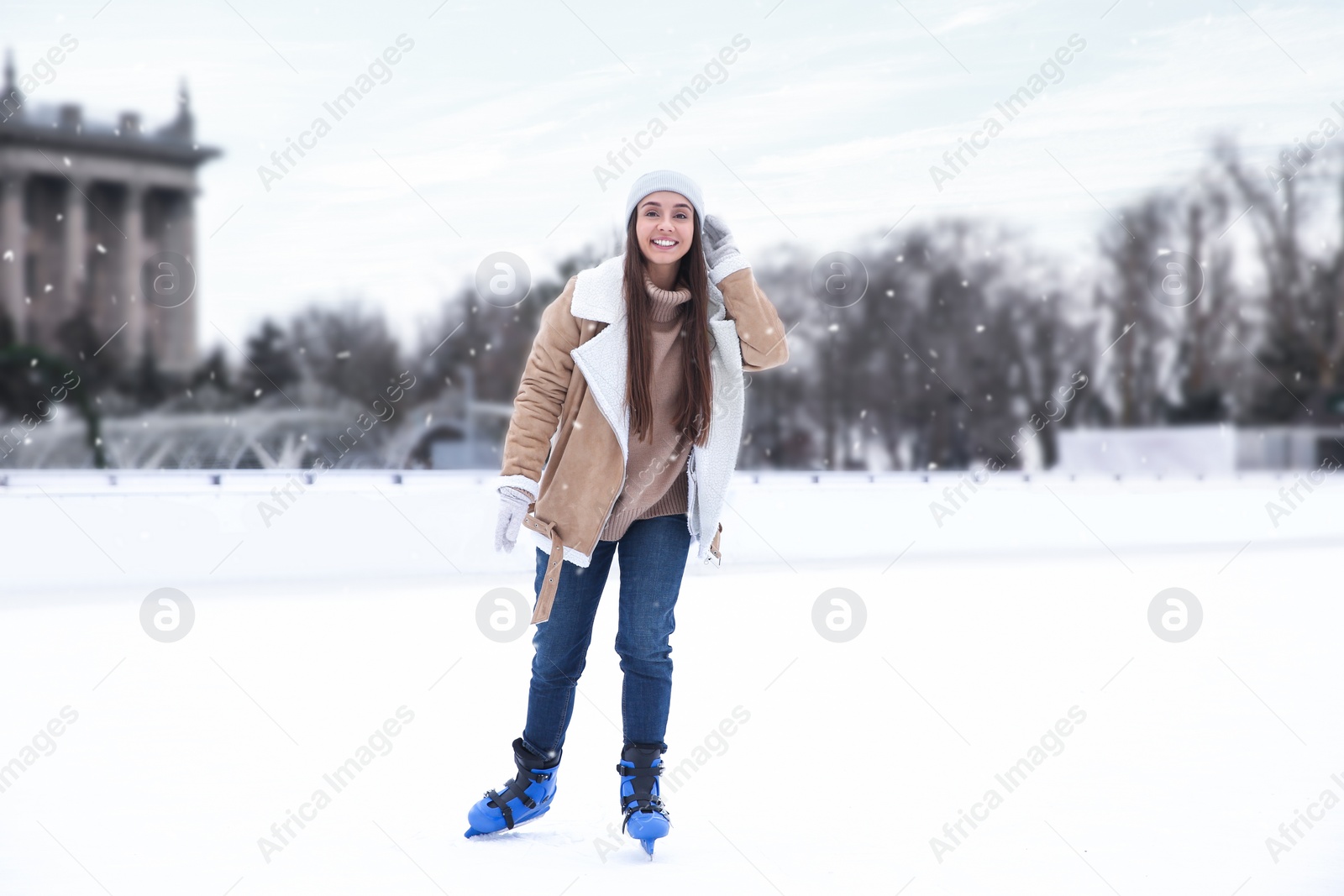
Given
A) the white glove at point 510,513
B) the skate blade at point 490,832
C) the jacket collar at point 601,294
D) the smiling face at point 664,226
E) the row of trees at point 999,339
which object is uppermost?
the row of trees at point 999,339

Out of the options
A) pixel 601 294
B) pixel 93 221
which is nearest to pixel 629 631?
pixel 601 294

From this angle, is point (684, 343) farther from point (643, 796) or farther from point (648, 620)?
point (643, 796)

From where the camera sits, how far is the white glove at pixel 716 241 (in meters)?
2.43

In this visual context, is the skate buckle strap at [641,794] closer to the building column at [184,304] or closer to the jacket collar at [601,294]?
the jacket collar at [601,294]

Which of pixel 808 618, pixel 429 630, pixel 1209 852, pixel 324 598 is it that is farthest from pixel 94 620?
pixel 1209 852

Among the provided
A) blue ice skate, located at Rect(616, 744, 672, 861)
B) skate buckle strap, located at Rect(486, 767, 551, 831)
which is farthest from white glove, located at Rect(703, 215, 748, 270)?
skate buckle strap, located at Rect(486, 767, 551, 831)

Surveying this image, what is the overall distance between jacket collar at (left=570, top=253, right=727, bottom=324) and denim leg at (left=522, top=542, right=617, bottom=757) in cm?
46

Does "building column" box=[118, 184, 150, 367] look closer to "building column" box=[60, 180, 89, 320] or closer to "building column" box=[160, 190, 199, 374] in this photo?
"building column" box=[160, 190, 199, 374]

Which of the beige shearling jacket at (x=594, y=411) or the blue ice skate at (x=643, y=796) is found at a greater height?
the beige shearling jacket at (x=594, y=411)

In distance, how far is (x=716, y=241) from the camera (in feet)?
8.11

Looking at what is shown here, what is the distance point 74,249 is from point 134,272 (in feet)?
3.40

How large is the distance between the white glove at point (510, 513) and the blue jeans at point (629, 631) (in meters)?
0.13

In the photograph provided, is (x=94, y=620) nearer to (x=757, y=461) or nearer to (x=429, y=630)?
(x=429, y=630)

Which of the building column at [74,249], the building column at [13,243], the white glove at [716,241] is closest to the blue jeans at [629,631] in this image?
the white glove at [716,241]
